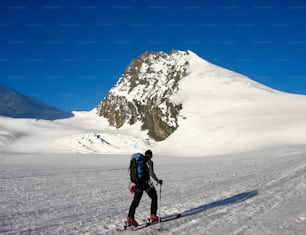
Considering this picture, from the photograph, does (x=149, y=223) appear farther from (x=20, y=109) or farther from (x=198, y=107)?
(x=20, y=109)

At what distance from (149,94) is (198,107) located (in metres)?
35.6

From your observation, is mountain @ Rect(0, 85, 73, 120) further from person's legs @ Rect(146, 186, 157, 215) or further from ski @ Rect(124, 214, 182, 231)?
person's legs @ Rect(146, 186, 157, 215)

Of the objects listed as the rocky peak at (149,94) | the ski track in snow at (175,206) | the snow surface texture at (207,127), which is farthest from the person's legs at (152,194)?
the rocky peak at (149,94)

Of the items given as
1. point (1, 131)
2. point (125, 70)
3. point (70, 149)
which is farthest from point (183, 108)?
point (125, 70)

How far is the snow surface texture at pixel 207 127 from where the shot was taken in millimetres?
65875

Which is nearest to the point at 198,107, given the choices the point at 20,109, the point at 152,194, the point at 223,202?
the point at 223,202

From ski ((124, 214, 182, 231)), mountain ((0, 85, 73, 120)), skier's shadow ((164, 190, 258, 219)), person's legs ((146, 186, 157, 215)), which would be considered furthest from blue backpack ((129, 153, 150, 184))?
mountain ((0, 85, 73, 120))

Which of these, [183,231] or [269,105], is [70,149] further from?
[183,231]

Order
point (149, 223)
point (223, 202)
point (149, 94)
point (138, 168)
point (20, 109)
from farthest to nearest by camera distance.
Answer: point (20, 109) → point (149, 94) → point (223, 202) → point (149, 223) → point (138, 168)

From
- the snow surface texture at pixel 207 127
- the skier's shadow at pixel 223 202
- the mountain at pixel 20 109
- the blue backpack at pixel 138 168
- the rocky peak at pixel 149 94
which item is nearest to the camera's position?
the blue backpack at pixel 138 168

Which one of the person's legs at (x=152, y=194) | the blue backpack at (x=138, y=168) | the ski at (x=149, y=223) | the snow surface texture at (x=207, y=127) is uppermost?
the snow surface texture at (x=207, y=127)

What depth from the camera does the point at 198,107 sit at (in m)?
93.9

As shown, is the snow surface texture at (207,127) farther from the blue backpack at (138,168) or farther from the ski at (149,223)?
the blue backpack at (138,168)

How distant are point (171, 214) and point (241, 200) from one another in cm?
340
